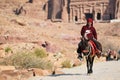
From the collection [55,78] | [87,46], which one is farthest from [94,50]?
[55,78]

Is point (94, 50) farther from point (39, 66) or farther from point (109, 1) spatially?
point (109, 1)

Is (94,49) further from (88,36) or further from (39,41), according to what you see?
(39,41)

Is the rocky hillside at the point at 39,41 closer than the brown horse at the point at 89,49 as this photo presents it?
No

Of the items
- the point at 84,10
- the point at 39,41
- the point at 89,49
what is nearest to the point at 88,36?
the point at 89,49

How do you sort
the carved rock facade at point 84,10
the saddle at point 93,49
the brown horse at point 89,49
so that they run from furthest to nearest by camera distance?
the carved rock facade at point 84,10, the saddle at point 93,49, the brown horse at point 89,49

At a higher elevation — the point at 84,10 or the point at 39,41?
the point at 84,10

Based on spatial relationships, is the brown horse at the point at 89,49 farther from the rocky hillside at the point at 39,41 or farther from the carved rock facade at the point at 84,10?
the carved rock facade at the point at 84,10

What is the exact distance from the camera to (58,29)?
50.4m

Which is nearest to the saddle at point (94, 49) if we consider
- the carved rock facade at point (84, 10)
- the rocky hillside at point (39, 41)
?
the rocky hillside at point (39, 41)

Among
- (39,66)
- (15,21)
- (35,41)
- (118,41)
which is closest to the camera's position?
(39,66)

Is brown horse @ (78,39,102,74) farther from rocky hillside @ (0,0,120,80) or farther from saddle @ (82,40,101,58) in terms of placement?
rocky hillside @ (0,0,120,80)

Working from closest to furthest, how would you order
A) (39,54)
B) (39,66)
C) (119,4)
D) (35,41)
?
1. (39,66)
2. (39,54)
3. (35,41)
4. (119,4)

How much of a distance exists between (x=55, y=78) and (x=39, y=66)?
4.75 metres

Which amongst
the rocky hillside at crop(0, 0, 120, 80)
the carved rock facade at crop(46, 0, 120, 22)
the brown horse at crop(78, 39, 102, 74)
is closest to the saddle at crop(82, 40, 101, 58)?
the brown horse at crop(78, 39, 102, 74)
